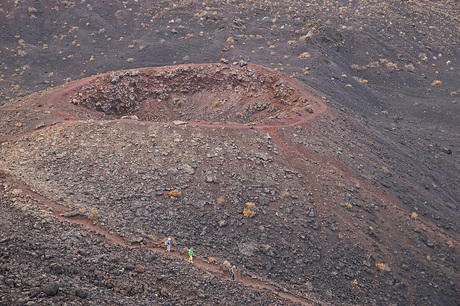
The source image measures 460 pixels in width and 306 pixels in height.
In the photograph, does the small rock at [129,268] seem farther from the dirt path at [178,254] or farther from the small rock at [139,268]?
the dirt path at [178,254]

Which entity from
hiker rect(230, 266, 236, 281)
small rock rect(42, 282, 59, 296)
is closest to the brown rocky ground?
small rock rect(42, 282, 59, 296)

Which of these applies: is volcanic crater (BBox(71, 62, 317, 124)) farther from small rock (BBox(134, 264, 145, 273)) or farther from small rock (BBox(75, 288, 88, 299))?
small rock (BBox(75, 288, 88, 299))

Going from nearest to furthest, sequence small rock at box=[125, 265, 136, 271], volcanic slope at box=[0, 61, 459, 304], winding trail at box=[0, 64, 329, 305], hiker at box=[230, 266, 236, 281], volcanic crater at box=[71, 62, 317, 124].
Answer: small rock at box=[125, 265, 136, 271]
hiker at box=[230, 266, 236, 281]
winding trail at box=[0, 64, 329, 305]
volcanic slope at box=[0, 61, 459, 304]
volcanic crater at box=[71, 62, 317, 124]

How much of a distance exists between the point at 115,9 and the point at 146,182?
36506mm

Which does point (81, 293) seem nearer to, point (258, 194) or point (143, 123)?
point (258, 194)

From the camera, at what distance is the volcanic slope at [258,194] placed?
47.5 feet

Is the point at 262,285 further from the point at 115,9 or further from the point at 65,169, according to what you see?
the point at 115,9

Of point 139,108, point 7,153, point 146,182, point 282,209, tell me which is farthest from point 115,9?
point 282,209

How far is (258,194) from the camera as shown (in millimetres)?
16578

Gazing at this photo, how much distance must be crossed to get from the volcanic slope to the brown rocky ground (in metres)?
0.09

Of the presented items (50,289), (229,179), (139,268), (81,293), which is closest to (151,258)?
(139,268)

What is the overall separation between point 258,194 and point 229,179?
1.67m

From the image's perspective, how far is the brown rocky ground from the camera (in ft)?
37.7

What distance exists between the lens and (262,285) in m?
13.1
